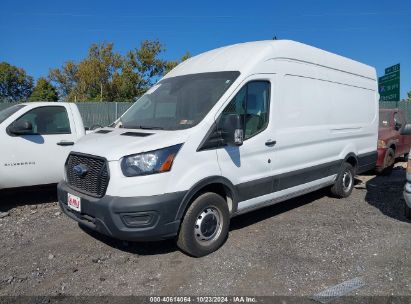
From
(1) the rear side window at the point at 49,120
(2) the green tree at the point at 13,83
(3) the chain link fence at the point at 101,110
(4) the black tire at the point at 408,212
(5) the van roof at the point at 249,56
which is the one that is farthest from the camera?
(2) the green tree at the point at 13,83

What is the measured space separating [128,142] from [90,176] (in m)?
0.58

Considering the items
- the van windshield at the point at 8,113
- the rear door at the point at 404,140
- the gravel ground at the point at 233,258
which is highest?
the van windshield at the point at 8,113

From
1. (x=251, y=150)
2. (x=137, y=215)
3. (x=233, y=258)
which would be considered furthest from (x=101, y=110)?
(x=137, y=215)

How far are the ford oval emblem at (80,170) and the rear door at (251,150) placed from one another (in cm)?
150

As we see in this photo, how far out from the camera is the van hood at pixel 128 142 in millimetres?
3930

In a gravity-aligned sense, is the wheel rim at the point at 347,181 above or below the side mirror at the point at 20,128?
below

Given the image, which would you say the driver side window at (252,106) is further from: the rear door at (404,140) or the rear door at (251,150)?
the rear door at (404,140)

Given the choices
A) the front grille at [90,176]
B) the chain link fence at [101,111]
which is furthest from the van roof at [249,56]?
the chain link fence at [101,111]

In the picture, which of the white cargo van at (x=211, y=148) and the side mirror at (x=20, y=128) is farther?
the side mirror at (x=20, y=128)

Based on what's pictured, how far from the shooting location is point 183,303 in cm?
347

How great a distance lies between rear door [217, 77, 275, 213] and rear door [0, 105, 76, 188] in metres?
3.28

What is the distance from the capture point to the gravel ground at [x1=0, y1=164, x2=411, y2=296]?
12.4ft

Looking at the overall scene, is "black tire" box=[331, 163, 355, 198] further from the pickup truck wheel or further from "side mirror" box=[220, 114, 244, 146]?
"side mirror" box=[220, 114, 244, 146]

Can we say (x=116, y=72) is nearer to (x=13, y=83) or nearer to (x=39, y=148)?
(x=39, y=148)
